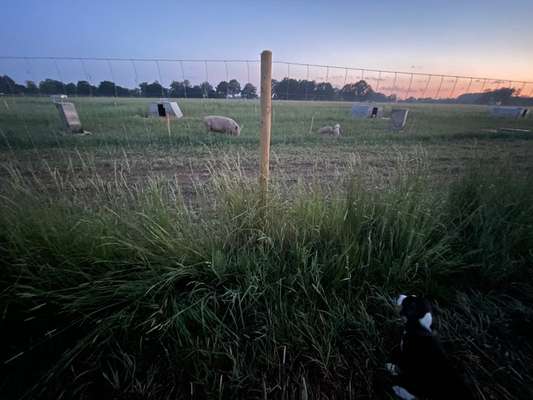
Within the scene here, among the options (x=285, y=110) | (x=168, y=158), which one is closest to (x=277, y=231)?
(x=168, y=158)

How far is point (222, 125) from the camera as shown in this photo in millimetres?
10531

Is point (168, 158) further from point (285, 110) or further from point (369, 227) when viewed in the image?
point (285, 110)

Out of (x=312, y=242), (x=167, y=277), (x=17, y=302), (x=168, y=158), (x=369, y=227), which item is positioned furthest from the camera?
(x=168, y=158)

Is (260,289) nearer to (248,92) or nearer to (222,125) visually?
(248,92)

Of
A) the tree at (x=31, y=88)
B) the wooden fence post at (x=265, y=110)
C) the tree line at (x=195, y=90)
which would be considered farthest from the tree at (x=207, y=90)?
the tree at (x=31, y=88)

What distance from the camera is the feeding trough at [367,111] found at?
770 inches

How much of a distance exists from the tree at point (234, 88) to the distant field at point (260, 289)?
3068 millimetres

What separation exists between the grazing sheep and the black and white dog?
9.93 meters

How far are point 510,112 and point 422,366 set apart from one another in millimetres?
32785

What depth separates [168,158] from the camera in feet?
20.9

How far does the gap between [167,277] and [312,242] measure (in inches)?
44.5

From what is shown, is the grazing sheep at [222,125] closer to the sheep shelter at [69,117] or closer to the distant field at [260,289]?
the sheep shelter at [69,117]

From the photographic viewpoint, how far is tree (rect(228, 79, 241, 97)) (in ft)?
15.3

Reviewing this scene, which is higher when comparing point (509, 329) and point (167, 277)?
point (167, 277)
